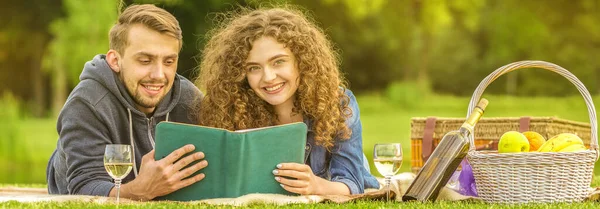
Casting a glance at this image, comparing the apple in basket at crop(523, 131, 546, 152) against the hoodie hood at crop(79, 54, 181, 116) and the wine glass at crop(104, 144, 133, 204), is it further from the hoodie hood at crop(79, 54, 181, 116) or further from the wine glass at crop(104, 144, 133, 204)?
the wine glass at crop(104, 144, 133, 204)

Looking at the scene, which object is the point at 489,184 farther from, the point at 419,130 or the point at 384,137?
the point at 384,137

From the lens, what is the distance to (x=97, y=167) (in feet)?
14.8

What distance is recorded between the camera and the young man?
4477 mm

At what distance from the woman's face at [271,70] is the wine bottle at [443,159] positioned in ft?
2.99

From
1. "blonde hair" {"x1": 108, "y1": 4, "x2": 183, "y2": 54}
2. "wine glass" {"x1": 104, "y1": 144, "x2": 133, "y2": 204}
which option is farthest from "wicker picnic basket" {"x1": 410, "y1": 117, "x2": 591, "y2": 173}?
"wine glass" {"x1": 104, "y1": 144, "x2": 133, "y2": 204}

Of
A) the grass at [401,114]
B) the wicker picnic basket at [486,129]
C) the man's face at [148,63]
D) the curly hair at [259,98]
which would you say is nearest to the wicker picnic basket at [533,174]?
the curly hair at [259,98]

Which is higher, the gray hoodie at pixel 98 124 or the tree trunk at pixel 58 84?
the tree trunk at pixel 58 84

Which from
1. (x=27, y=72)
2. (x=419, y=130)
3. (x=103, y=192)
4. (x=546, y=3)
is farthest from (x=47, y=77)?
(x=103, y=192)

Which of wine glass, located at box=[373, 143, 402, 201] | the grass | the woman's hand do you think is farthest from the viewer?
the grass

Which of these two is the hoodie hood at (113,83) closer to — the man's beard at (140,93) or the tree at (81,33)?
the man's beard at (140,93)

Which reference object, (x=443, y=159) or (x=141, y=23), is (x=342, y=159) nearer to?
(x=443, y=159)

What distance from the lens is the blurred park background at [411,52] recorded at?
1945 centimetres

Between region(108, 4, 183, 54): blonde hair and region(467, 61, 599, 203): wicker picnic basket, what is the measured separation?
181cm

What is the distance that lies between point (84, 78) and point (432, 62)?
19.0 meters
